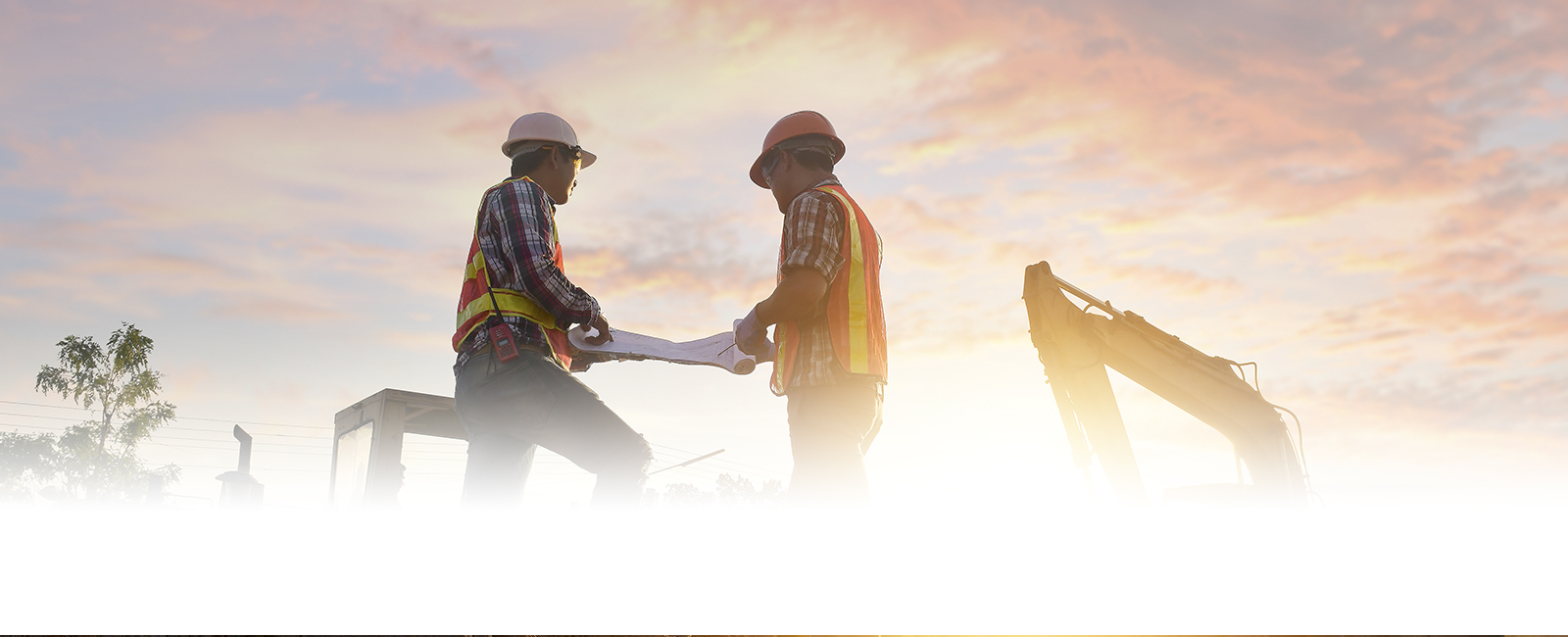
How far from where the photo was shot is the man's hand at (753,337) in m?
4.10

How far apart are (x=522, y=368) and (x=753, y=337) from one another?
957mm

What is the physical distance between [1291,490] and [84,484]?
47.0m

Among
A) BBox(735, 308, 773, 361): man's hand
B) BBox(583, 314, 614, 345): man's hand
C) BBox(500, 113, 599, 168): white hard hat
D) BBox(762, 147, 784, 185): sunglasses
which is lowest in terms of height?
BBox(735, 308, 773, 361): man's hand

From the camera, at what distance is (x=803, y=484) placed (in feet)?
12.0

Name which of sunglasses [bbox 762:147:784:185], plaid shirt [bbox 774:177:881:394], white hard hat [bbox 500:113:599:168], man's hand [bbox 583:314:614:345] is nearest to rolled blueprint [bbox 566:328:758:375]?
man's hand [bbox 583:314:614:345]

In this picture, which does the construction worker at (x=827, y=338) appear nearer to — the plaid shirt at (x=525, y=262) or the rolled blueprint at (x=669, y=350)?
the rolled blueprint at (x=669, y=350)

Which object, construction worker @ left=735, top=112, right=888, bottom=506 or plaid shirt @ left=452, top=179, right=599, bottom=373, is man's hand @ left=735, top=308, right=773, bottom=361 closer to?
construction worker @ left=735, top=112, right=888, bottom=506

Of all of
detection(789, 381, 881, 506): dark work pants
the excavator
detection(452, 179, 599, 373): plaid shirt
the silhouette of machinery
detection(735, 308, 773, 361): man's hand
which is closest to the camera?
detection(789, 381, 881, 506): dark work pants

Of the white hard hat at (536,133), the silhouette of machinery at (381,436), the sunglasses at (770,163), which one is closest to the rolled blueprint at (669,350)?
the sunglasses at (770,163)

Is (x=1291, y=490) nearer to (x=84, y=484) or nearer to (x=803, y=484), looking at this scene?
(x=803, y=484)

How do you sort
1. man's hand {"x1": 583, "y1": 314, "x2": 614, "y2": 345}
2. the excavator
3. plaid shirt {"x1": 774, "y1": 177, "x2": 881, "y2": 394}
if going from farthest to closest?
1. the excavator
2. man's hand {"x1": 583, "y1": 314, "x2": 614, "y2": 345}
3. plaid shirt {"x1": 774, "y1": 177, "x2": 881, "y2": 394}

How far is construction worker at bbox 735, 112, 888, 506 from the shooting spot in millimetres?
3715

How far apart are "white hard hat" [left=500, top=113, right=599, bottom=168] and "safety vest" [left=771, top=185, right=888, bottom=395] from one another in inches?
49.9

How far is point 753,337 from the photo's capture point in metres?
4.18
